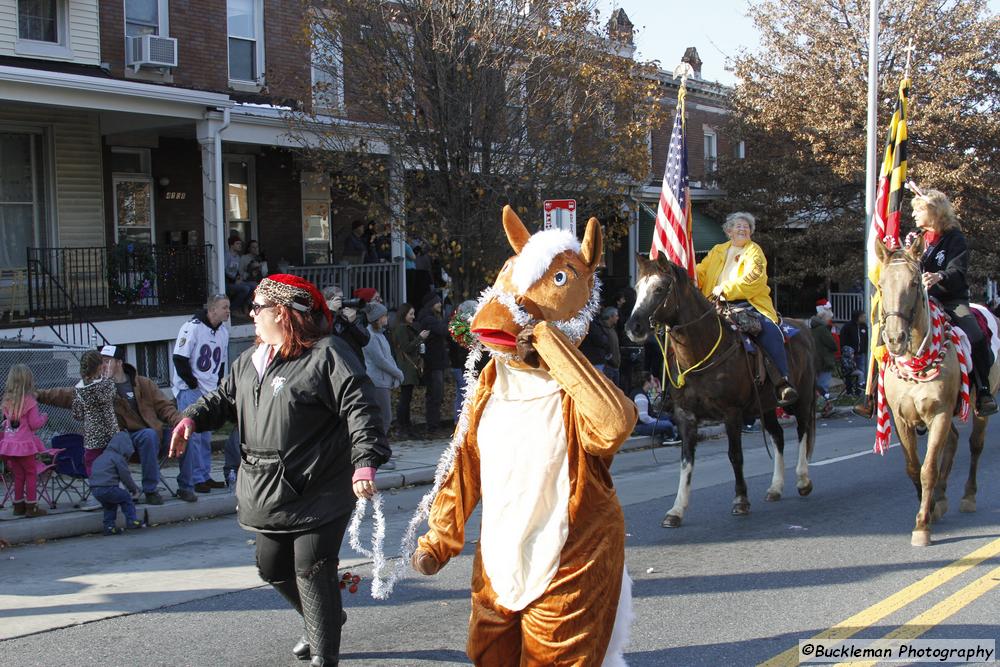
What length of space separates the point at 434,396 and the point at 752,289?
222 inches

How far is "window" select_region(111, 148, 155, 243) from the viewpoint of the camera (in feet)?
57.2

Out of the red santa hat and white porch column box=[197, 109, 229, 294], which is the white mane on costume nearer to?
the red santa hat

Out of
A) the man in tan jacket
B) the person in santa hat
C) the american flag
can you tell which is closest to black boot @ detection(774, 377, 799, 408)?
the american flag

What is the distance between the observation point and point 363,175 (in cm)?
1533

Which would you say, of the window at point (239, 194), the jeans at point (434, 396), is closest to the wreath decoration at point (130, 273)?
the window at point (239, 194)

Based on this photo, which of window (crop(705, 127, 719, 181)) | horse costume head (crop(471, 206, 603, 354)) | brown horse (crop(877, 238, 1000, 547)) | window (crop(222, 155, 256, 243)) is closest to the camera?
horse costume head (crop(471, 206, 603, 354))

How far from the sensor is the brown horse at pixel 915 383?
7242 mm

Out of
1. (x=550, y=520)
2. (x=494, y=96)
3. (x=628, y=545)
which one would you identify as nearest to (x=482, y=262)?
(x=494, y=96)

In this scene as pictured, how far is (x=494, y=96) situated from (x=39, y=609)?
32.3 ft

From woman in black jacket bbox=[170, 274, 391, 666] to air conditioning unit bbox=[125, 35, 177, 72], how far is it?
13.6 metres

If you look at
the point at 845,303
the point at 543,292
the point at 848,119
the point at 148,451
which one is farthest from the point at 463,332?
the point at 845,303

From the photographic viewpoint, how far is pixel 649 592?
645 cm

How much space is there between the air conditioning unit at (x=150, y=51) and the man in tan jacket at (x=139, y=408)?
9.16 metres

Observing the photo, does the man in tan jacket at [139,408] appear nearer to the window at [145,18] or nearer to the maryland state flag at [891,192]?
the maryland state flag at [891,192]
